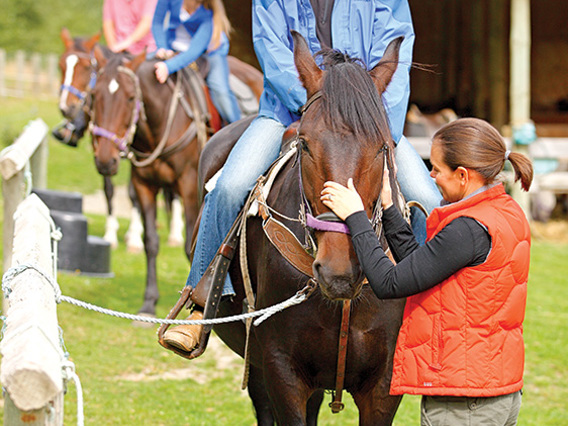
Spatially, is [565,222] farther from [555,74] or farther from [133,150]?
[133,150]

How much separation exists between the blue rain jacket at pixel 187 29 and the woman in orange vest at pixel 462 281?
4983 millimetres

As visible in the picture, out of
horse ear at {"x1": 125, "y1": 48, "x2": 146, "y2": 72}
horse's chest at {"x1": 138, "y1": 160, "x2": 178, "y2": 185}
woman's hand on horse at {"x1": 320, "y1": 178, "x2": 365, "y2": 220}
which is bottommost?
horse's chest at {"x1": 138, "y1": 160, "x2": 178, "y2": 185}

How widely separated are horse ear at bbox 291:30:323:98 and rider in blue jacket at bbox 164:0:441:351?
496 mm

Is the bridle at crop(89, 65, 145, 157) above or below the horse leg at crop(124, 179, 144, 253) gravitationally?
above

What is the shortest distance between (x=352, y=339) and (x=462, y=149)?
846mm

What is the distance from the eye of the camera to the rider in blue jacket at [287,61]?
3.51 metres

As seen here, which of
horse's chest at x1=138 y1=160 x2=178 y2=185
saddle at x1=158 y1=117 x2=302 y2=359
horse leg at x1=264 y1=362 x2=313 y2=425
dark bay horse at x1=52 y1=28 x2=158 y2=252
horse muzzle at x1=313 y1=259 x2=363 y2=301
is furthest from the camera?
dark bay horse at x1=52 y1=28 x2=158 y2=252

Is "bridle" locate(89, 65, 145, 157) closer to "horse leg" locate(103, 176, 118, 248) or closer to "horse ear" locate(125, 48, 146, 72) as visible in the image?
"horse ear" locate(125, 48, 146, 72)

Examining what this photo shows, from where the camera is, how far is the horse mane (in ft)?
8.66

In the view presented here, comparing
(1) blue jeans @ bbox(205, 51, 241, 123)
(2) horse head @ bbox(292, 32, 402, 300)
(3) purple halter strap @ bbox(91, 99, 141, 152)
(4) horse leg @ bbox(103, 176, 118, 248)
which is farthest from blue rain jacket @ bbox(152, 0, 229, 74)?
(2) horse head @ bbox(292, 32, 402, 300)

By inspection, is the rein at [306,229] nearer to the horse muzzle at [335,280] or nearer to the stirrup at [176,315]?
the horse muzzle at [335,280]

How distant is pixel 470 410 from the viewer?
2691mm

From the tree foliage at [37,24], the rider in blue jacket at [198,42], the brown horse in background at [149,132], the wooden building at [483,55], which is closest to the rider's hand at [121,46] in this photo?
the rider in blue jacket at [198,42]

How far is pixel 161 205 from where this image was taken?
53.0ft
